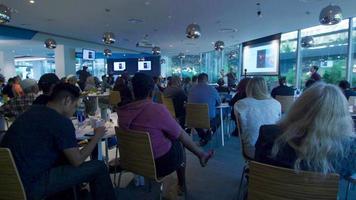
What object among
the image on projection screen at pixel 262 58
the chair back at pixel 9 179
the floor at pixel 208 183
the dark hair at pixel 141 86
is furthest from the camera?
the image on projection screen at pixel 262 58

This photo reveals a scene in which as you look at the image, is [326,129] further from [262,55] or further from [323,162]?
[262,55]

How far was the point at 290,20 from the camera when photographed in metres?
Answer: 8.52

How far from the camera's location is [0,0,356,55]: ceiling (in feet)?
22.2

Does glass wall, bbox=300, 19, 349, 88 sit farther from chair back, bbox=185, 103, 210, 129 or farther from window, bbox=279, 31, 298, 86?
chair back, bbox=185, 103, 210, 129

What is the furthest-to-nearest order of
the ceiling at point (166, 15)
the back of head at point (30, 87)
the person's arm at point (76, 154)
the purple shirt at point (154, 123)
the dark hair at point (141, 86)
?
the ceiling at point (166, 15), the back of head at point (30, 87), the dark hair at point (141, 86), the purple shirt at point (154, 123), the person's arm at point (76, 154)

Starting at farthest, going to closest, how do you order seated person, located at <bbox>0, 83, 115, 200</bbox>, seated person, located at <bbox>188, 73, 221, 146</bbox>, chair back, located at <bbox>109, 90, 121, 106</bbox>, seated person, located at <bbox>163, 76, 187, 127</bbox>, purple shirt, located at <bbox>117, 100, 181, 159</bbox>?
chair back, located at <bbox>109, 90, 121, 106</bbox> → seated person, located at <bbox>163, 76, 187, 127</bbox> → seated person, located at <bbox>188, 73, 221, 146</bbox> → purple shirt, located at <bbox>117, 100, 181, 159</bbox> → seated person, located at <bbox>0, 83, 115, 200</bbox>

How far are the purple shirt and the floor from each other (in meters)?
0.56

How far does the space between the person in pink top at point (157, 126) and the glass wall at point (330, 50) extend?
7.31 m

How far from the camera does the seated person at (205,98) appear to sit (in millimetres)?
4934

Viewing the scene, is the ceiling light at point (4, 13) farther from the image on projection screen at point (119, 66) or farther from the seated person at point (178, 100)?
the image on projection screen at point (119, 66)

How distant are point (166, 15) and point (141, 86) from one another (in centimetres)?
614

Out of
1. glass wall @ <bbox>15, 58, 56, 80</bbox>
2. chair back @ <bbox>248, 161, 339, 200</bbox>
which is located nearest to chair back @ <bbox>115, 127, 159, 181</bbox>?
chair back @ <bbox>248, 161, 339, 200</bbox>

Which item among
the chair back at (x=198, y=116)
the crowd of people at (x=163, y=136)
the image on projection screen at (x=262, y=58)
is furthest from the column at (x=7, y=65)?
the crowd of people at (x=163, y=136)

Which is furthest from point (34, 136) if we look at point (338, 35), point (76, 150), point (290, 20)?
point (338, 35)
